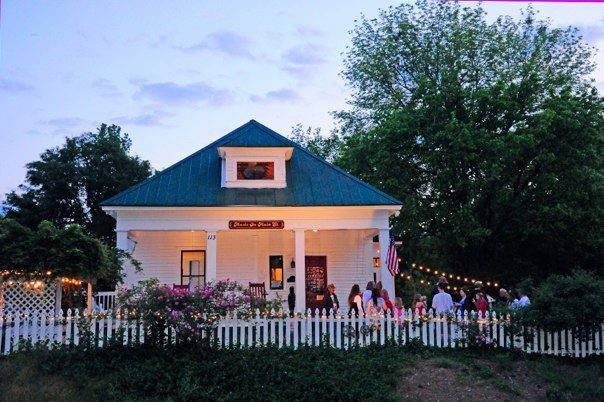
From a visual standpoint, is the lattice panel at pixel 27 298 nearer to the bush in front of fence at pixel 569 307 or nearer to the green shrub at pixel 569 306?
the bush in front of fence at pixel 569 307

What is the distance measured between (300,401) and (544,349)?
6.22m

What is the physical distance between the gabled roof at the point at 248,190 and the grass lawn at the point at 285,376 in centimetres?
708

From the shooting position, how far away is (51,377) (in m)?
13.1

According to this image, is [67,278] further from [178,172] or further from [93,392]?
[178,172]

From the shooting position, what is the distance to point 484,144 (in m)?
26.5

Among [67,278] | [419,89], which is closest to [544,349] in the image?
[67,278]

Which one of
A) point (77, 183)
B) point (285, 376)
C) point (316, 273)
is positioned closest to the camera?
point (285, 376)

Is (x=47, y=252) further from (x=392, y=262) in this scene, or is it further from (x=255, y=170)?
(x=392, y=262)

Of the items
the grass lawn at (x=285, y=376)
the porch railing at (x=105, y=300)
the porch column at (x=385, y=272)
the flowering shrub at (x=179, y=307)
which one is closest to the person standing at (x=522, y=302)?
the grass lawn at (x=285, y=376)

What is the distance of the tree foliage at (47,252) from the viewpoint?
14.7m

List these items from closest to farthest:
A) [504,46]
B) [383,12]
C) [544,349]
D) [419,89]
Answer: [544,349], [419,89], [504,46], [383,12]

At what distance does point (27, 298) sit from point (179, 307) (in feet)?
12.5

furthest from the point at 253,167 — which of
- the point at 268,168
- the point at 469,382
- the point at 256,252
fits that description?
the point at 469,382

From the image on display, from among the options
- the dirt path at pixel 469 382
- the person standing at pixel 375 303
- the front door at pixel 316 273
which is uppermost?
the front door at pixel 316 273
